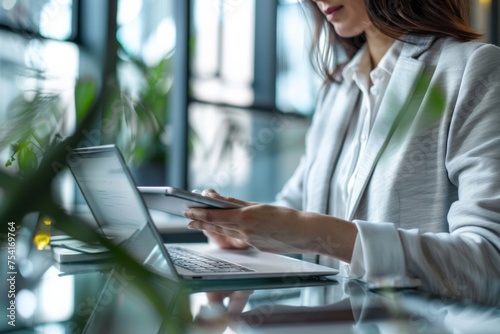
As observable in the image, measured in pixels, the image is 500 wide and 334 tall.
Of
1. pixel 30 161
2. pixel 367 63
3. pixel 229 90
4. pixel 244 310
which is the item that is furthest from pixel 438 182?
pixel 229 90

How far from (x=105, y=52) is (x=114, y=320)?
0.39m

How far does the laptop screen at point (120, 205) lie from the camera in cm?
70

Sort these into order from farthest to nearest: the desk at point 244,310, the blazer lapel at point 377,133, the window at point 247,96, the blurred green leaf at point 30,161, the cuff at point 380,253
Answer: the window at point 247,96 → the blazer lapel at point 377,133 → the cuff at point 380,253 → the desk at point 244,310 → the blurred green leaf at point 30,161

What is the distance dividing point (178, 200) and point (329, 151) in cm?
70

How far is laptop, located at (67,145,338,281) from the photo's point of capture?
0.71m

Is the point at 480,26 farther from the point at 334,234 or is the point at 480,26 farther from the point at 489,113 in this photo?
the point at 334,234

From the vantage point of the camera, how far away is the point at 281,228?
33.9 inches

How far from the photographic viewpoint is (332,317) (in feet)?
2.11

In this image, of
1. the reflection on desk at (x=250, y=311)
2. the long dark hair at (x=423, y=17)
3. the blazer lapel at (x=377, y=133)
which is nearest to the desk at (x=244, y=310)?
the reflection on desk at (x=250, y=311)

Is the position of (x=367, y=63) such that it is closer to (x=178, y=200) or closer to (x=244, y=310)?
(x=178, y=200)

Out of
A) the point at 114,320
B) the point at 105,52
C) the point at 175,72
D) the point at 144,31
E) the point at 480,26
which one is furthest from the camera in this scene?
the point at 480,26

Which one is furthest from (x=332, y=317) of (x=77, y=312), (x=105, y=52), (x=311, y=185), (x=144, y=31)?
(x=144, y=31)

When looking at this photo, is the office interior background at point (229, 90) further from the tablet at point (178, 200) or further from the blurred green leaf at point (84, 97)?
the blurred green leaf at point (84, 97)

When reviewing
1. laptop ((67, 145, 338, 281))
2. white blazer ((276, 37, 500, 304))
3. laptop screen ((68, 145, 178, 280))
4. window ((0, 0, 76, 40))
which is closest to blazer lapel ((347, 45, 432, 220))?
white blazer ((276, 37, 500, 304))
